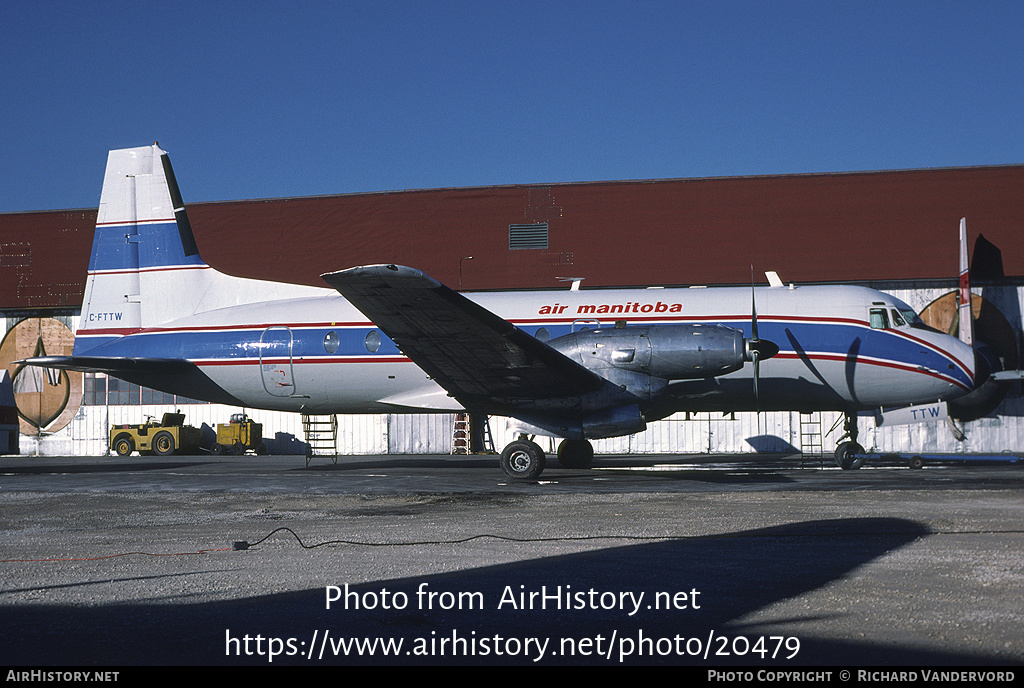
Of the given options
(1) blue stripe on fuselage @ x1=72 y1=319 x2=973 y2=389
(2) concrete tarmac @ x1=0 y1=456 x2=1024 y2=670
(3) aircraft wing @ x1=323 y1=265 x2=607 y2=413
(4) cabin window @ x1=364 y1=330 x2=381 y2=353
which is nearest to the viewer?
(2) concrete tarmac @ x1=0 y1=456 x2=1024 y2=670

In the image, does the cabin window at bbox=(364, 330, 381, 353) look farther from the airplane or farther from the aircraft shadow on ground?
the aircraft shadow on ground

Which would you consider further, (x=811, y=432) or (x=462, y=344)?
(x=811, y=432)

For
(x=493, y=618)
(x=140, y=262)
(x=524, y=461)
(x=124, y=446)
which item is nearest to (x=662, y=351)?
(x=524, y=461)

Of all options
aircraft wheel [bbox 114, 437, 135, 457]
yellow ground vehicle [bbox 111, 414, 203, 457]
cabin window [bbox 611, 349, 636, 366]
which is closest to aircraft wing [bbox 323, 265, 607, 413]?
cabin window [bbox 611, 349, 636, 366]

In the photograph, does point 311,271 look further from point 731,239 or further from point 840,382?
point 840,382

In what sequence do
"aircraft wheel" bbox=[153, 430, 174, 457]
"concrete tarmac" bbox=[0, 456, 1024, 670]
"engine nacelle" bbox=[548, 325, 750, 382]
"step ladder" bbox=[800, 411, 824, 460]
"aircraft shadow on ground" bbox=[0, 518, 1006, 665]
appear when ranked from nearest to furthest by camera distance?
"aircraft shadow on ground" bbox=[0, 518, 1006, 665] < "concrete tarmac" bbox=[0, 456, 1024, 670] < "engine nacelle" bbox=[548, 325, 750, 382] < "step ladder" bbox=[800, 411, 824, 460] < "aircraft wheel" bbox=[153, 430, 174, 457]

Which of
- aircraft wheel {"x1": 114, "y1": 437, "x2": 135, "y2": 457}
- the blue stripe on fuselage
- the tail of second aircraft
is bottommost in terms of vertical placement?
aircraft wheel {"x1": 114, "y1": 437, "x2": 135, "y2": 457}

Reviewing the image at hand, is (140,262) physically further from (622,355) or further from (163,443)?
(622,355)

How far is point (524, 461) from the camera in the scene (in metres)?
16.5

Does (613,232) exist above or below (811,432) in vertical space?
above

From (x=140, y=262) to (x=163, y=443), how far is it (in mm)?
11415

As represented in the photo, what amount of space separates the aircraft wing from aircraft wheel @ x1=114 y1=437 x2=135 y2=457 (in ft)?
60.9

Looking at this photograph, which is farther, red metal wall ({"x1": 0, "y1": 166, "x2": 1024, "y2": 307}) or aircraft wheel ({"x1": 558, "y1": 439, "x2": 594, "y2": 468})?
red metal wall ({"x1": 0, "y1": 166, "x2": 1024, "y2": 307})

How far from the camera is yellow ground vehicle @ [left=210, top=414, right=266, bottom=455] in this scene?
3023 cm
